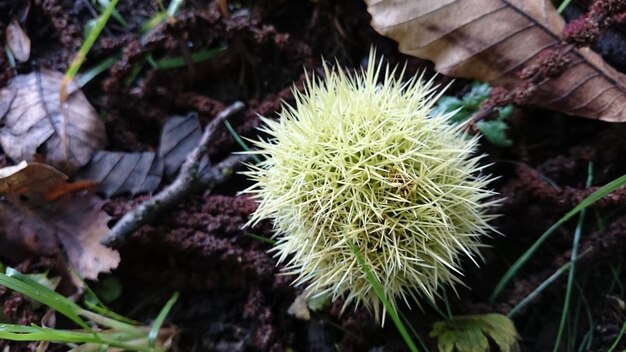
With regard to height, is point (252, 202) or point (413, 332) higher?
point (252, 202)

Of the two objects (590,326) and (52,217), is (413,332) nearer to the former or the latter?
(590,326)

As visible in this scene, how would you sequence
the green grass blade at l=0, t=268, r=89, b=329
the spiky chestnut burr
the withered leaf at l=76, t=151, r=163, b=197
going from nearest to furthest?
the spiky chestnut burr → the green grass blade at l=0, t=268, r=89, b=329 → the withered leaf at l=76, t=151, r=163, b=197

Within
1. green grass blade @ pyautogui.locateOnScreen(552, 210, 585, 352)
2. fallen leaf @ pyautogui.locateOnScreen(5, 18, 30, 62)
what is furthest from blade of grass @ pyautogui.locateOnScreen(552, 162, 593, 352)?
fallen leaf @ pyautogui.locateOnScreen(5, 18, 30, 62)

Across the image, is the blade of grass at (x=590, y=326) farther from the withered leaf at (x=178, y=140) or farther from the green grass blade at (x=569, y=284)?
the withered leaf at (x=178, y=140)

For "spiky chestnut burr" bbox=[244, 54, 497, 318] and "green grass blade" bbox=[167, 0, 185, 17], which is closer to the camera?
"spiky chestnut burr" bbox=[244, 54, 497, 318]

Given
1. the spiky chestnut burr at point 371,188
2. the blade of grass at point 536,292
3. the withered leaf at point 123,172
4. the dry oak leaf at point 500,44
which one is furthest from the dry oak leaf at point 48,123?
the blade of grass at point 536,292

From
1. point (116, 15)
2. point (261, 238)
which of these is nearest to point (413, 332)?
point (261, 238)

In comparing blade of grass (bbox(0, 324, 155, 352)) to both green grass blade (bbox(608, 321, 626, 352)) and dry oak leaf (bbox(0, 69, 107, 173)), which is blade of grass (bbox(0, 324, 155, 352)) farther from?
green grass blade (bbox(608, 321, 626, 352))

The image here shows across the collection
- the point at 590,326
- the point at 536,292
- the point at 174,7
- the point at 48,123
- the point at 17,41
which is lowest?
the point at 590,326
